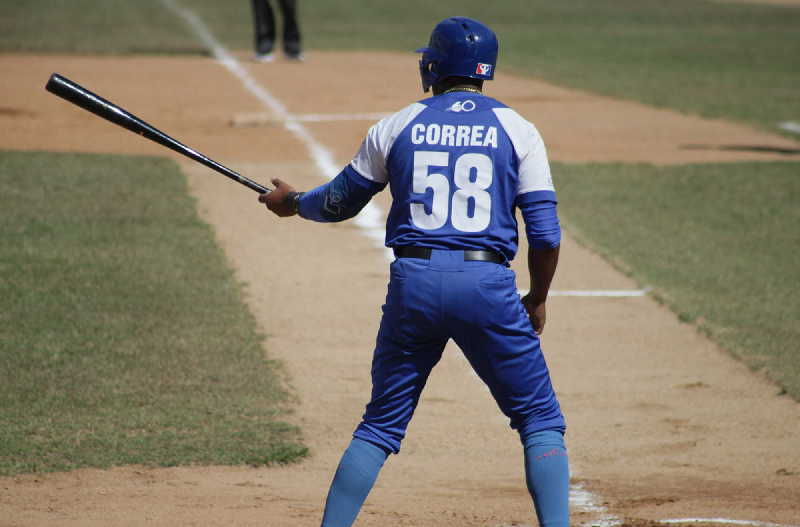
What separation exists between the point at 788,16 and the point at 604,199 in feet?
Answer: 79.2

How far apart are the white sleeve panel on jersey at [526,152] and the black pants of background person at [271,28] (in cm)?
1650

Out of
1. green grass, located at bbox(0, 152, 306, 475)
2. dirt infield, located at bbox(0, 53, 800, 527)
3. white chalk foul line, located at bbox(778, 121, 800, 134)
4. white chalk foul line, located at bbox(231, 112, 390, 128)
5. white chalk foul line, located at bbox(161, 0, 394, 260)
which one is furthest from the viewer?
white chalk foul line, located at bbox(778, 121, 800, 134)

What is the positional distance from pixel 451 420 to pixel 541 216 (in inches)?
94.9

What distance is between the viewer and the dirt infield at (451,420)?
523cm

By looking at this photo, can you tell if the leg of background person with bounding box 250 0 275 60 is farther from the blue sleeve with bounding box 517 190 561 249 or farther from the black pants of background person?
the blue sleeve with bounding box 517 190 561 249

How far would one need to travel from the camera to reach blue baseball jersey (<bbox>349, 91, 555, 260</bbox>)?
420cm

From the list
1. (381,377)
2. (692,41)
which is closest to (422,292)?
(381,377)

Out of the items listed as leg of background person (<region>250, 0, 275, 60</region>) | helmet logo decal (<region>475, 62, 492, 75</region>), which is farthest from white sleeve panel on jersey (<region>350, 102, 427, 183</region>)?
leg of background person (<region>250, 0, 275, 60</region>)

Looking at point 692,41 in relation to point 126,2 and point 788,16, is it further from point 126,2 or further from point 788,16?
point 126,2

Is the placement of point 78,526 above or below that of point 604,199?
below

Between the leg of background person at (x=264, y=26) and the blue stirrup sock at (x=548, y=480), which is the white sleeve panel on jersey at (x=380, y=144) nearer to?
the blue stirrup sock at (x=548, y=480)

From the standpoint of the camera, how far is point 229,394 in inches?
262

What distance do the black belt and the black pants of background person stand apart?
1652cm

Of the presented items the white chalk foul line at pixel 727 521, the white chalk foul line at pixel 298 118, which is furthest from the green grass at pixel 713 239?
the white chalk foul line at pixel 298 118
